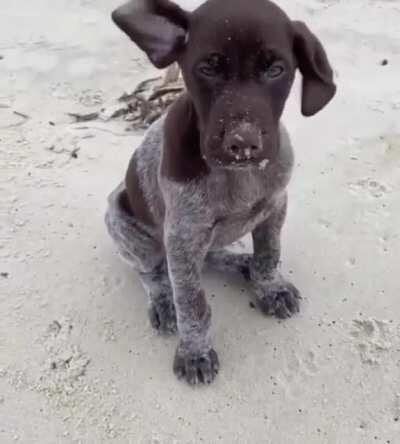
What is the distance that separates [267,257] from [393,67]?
2213mm

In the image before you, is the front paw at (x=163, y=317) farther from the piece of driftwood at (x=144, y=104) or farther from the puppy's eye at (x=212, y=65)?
the piece of driftwood at (x=144, y=104)

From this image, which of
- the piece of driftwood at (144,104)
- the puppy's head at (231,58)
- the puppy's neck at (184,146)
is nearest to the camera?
the puppy's head at (231,58)

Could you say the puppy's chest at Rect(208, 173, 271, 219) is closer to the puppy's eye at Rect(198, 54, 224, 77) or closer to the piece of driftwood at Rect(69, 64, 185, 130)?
the puppy's eye at Rect(198, 54, 224, 77)

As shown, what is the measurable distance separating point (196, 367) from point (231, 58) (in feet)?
4.57

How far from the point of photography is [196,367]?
10.5 ft

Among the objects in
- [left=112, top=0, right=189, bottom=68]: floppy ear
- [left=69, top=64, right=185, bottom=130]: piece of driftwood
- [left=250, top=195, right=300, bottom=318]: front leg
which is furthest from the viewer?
[left=69, top=64, right=185, bottom=130]: piece of driftwood

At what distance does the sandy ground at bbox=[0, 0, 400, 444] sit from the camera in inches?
123

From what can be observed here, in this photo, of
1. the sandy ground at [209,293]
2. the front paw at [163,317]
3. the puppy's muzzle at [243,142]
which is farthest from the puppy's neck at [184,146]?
the sandy ground at [209,293]

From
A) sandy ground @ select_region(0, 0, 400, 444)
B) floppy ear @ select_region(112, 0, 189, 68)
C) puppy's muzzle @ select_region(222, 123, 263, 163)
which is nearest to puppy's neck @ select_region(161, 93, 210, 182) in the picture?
floppy ear @ select_region(112, 0, 189, 68)

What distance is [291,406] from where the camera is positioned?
312 centimetres

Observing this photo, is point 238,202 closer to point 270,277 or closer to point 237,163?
point 237,163

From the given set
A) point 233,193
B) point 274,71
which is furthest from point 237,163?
point 233,193

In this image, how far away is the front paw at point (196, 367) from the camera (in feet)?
10.5

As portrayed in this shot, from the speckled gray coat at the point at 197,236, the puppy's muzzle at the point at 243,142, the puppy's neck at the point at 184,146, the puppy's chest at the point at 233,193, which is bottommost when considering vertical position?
the speckled gray coat at the point at 197,236
